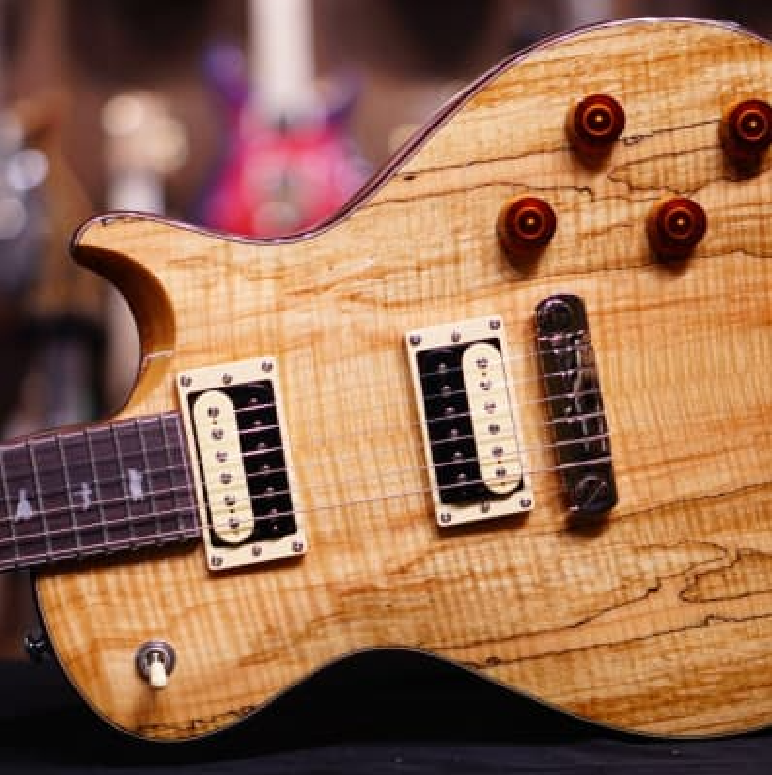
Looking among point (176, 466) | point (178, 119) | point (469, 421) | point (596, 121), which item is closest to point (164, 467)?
point (176, 466)

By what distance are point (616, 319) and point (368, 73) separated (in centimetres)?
147

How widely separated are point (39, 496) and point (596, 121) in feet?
1.18

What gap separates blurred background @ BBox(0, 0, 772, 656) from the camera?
1937 millimetres

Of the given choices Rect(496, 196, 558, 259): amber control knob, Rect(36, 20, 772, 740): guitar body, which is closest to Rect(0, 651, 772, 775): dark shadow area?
Rect(36, 20, 772, 740): guitar body

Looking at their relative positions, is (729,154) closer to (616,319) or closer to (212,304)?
(616,319)

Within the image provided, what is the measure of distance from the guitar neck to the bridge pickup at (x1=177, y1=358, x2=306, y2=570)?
11 millimetres

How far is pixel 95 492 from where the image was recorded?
0.77 meters

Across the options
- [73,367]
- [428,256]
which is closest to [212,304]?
[428,256]

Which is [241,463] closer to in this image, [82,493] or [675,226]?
[82,493]

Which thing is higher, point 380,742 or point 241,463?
point 241,463

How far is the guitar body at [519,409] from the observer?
2.57 feet

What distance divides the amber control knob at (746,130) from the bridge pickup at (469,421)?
0.53 ft

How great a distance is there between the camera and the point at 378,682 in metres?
0.92

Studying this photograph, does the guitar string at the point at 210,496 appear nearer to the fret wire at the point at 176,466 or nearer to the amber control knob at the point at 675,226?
the fret wire at the point at 176,466
